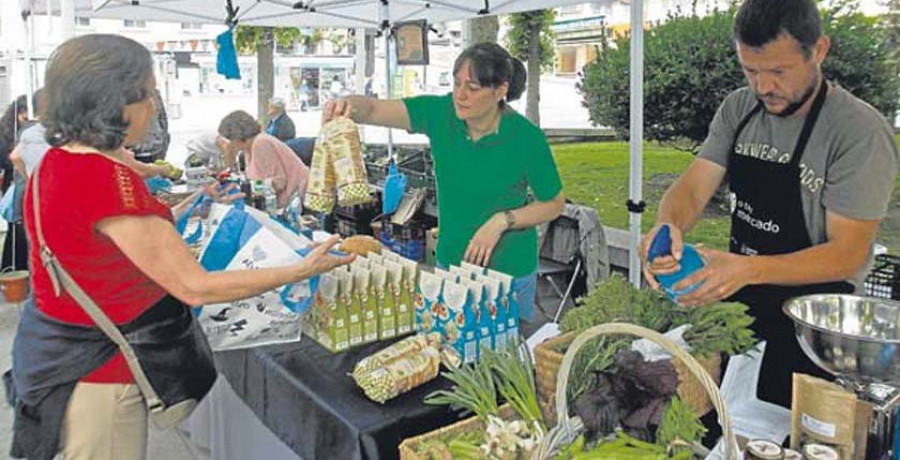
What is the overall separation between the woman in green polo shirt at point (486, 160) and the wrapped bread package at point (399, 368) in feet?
1.92

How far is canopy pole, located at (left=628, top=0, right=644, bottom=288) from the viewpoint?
306 centimetres

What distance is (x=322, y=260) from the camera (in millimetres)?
1745

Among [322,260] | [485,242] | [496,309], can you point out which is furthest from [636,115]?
[322,260]

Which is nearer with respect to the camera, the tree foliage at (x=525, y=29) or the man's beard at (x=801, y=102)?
the man's beard at (x=801, y=102)

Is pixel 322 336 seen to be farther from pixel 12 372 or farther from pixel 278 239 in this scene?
pixel 12 372

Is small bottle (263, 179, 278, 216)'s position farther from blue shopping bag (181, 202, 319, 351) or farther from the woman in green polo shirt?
blue shopping bag (181, 202, 319, 351)

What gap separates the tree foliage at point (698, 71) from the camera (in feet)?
15.2

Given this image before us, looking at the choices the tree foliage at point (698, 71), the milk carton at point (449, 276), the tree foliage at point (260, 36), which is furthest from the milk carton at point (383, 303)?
the tree foliage at point (260, 36)

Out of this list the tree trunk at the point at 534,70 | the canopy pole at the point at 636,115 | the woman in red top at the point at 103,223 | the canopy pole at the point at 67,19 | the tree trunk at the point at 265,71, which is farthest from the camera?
the tree trunk at the point at 265,71

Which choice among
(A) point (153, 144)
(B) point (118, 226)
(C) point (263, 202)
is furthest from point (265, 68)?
(B) point (118, 226)

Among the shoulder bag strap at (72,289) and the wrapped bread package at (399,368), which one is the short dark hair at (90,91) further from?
the wrapped bread package at (399,368)

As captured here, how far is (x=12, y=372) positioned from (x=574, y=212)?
324 cm

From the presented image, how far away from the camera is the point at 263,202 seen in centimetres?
423

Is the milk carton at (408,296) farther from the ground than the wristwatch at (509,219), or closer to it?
closer to it
